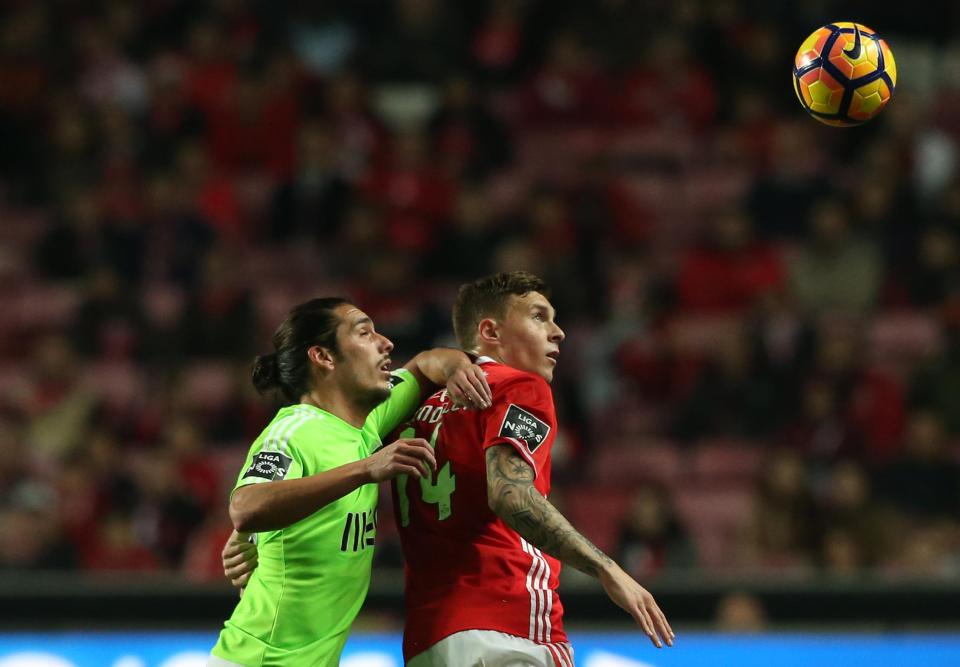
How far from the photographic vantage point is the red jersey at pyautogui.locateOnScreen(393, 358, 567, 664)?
4.48 m

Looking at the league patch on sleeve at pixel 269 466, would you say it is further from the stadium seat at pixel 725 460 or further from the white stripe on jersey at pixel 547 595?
the stadium seat at pixel 725 460

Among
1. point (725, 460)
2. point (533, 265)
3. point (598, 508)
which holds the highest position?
point (533, 265)

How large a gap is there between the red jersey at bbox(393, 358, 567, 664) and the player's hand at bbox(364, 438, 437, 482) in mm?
289

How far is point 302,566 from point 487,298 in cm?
111

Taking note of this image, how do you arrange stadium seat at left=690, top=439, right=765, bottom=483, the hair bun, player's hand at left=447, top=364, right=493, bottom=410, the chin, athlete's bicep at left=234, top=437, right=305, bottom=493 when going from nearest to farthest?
athlete's bicep at left=234, top=437, right=305, bottom=493 < player's hand at left=447, top=364, right=493, bottom=410 < the chin < the hair bun < stadium seat at left=690, top=439, right=765, bottom=483

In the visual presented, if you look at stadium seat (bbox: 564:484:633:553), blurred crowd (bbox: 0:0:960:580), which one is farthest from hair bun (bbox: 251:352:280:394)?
stadium seat (bbox: 564:484:633:553)

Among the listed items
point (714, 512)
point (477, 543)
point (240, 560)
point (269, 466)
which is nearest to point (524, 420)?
point (477, 543)

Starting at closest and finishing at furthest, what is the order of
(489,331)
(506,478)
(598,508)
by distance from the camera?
(506,478)
(489,331)
(598,508)

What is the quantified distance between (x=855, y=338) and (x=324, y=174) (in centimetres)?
449

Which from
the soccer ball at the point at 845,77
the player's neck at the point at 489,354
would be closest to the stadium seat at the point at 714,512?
the soccer ball at the point at 845,77

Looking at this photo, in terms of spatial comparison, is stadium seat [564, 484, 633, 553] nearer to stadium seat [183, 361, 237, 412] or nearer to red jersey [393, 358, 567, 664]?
stadium seat [183, 361, 237, 412]

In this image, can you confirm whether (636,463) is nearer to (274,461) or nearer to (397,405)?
(397,405)

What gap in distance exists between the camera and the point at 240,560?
475 cm

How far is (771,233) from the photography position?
11.1m
